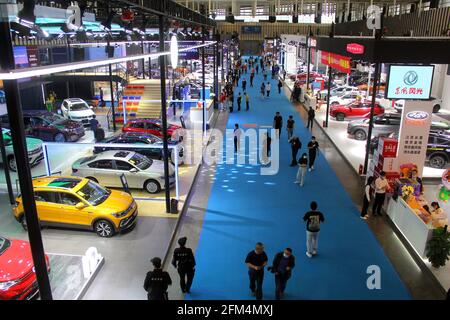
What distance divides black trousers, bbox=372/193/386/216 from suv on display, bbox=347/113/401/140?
330 inches

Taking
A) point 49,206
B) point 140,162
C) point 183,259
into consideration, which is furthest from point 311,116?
point 183,259

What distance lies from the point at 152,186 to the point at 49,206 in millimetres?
3588

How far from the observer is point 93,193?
35.0 feet

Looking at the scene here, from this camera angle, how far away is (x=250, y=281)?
307 inches

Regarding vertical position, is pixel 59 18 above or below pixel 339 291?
above

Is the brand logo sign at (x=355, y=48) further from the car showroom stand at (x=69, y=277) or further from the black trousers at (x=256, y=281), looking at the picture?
the car showroom stand at (x=69, y=277)

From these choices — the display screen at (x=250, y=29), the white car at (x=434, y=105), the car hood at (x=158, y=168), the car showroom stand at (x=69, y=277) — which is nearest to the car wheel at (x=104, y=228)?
the car showroom stand at (x=69, y=277)

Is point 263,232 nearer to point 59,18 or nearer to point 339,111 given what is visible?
point 59,18

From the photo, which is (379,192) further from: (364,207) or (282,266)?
(282,266)

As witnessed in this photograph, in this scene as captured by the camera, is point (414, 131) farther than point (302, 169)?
No

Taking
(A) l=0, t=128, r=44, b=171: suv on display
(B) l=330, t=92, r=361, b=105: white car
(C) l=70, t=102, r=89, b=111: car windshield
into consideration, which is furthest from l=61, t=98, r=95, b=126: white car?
(B) l=330, t=92, r=361, b=105: white car

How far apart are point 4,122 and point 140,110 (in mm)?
8036

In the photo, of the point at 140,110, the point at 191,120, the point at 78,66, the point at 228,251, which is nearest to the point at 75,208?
the point at 228,251
